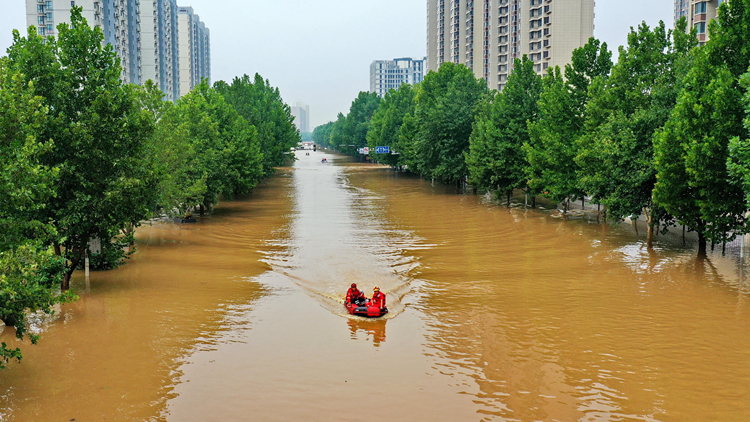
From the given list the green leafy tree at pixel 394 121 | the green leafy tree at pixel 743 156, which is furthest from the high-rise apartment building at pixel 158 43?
the green leafy tree at pixel 743 156

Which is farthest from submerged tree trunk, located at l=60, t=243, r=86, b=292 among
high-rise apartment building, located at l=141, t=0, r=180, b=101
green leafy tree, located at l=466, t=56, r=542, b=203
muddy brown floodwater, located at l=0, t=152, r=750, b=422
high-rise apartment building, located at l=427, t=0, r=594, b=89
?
high-rise apartment building, located at l=141, t=0, r=180, b=101

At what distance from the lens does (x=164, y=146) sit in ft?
105

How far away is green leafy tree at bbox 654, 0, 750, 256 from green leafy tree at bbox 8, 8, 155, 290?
19.2m

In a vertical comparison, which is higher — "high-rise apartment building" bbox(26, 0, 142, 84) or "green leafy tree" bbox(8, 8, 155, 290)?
"high-rise apartment building" bbox(26, 0, 142, 84)

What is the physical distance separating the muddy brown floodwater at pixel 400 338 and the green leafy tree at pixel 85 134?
9.34 feet

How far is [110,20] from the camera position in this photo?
104 m

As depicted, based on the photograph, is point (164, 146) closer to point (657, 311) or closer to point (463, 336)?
point (463, 336)

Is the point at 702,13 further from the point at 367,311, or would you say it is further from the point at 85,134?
the point at 85,134

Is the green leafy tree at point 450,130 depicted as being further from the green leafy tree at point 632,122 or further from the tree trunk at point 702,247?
the tree trunk at point 702,247

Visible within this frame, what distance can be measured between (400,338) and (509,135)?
34.1 meters

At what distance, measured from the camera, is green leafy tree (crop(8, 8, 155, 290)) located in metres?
20.0

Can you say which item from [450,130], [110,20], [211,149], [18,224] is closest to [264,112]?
[450,130]

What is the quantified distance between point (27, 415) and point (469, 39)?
133 metres

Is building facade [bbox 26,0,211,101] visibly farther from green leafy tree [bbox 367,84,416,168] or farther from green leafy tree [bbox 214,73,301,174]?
green leafy tree [bbox 367,84,416,168]
